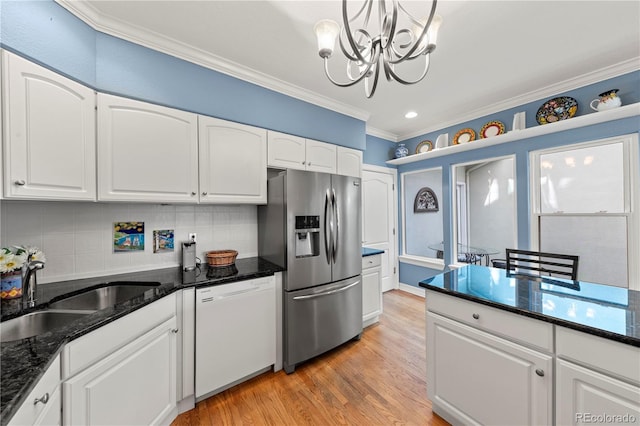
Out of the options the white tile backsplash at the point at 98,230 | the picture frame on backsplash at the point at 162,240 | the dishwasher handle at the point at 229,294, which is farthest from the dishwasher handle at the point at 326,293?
the picture frame on backsplash at the point at 162,240

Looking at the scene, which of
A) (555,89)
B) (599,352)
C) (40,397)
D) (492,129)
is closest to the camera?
(40,397)

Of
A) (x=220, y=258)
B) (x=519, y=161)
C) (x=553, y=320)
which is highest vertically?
(x=519, y=161)

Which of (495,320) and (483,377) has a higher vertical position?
(495,320)

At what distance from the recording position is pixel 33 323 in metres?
1.24

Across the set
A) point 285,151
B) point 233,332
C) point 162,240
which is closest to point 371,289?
point 233,332

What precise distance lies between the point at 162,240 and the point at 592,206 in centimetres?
420

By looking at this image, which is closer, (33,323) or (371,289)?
(33,323)

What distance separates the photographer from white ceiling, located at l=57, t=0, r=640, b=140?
1.58 metres

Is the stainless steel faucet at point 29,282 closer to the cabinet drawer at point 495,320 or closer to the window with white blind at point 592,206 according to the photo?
the cabinet drawer at point 495,320

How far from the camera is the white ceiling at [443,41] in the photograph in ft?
5.19

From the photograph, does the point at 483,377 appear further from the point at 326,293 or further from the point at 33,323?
the point at 33,323

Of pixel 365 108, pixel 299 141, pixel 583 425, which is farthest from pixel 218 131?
pixel 583 425

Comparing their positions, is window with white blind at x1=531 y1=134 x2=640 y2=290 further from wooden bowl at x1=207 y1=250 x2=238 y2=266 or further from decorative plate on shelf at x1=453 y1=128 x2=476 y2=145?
wooden bowl at x1=207 y1=250 x2=238 y2=266

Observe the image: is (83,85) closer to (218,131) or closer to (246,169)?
(218,131)
